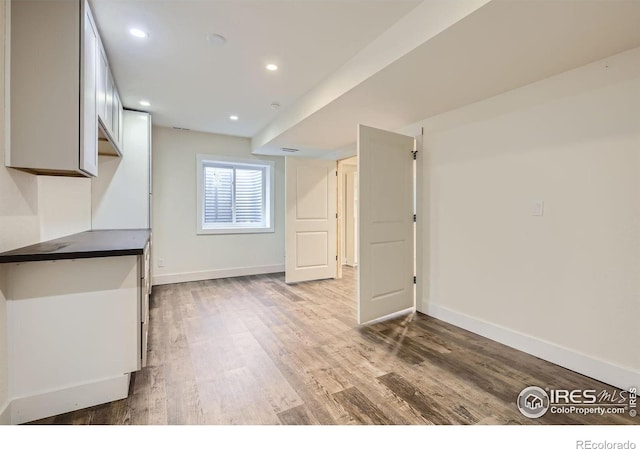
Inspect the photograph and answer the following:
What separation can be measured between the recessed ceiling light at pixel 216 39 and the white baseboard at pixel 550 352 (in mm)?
3138

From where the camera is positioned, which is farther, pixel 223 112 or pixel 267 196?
pixel 267 196

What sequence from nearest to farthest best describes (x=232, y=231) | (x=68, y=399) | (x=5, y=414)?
1. (x=5, y=414)
2. (x=68, y=399)
3. (x=232, y=231)

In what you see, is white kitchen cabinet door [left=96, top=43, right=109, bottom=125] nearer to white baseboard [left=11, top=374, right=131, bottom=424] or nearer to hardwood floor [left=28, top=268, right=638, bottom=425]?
white baseboard [left=11, top=374, right=131, bottom=424]

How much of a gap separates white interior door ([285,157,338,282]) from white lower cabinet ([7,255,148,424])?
300 centimetres

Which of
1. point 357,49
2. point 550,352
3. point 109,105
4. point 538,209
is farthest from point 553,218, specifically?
point 109,105

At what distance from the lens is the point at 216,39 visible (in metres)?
2.22

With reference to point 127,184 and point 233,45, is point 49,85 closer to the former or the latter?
point 233,45

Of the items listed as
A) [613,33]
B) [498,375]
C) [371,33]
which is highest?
[371,33]

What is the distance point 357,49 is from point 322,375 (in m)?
2.43

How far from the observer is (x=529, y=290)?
7.85ft
